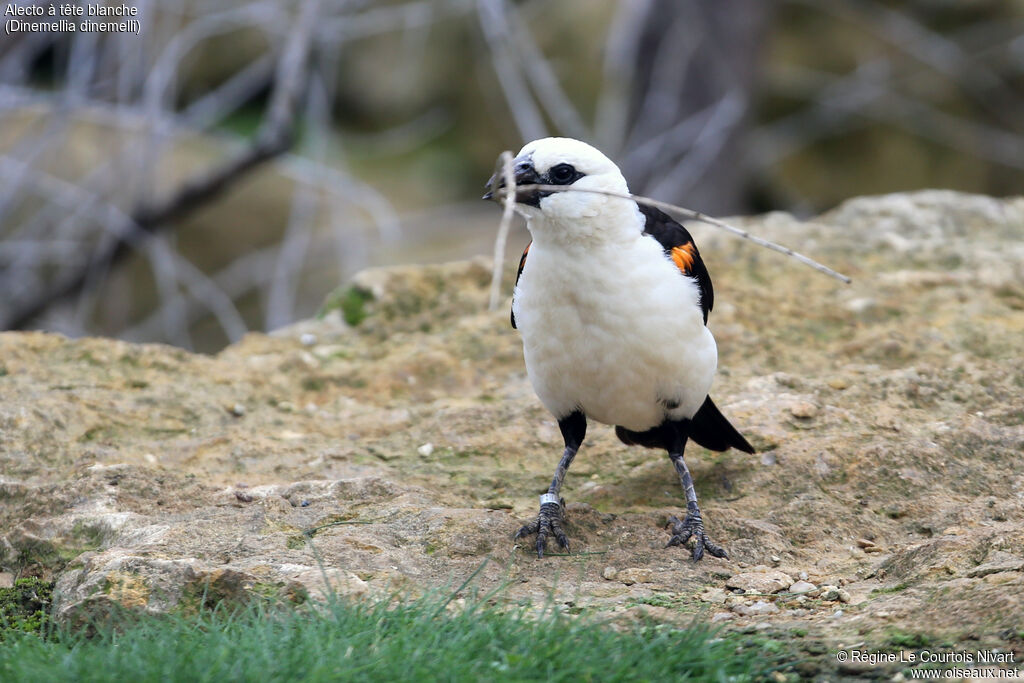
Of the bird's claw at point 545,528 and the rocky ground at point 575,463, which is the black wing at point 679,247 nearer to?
the rocky ground at point 575,463

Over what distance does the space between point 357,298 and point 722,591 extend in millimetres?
3088

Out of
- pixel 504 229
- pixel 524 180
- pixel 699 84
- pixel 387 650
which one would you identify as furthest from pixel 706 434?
pixel 699 84

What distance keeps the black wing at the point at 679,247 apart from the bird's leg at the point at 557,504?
697mm

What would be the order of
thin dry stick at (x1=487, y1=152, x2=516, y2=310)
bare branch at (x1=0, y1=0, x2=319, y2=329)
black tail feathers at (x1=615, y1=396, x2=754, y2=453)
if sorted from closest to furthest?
thin dry stick at (x1=487, y1=152, x2=516, y2=310), black tail feathers at (x1=615, y1=396, x2=754, y2=453), bare branch at (x1=0, y1=0, x2=319, y2=329)

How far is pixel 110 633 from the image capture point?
3281 millimetres

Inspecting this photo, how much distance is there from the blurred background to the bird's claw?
3.27 metres

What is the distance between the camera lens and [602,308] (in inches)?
158

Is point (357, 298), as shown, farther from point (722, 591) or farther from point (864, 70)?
point (864, 70)

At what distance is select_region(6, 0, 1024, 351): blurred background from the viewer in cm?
750

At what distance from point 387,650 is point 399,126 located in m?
11.0

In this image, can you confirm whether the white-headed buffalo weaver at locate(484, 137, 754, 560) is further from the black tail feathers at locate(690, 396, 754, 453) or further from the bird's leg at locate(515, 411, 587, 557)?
the black tail feathers at locate(690, 396, 754, 453)

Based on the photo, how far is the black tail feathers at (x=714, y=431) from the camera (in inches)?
179

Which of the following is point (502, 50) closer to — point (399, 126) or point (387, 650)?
point (399, 126)

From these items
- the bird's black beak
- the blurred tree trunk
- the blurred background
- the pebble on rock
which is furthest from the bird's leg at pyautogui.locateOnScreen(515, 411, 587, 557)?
the blurred tree trunk
